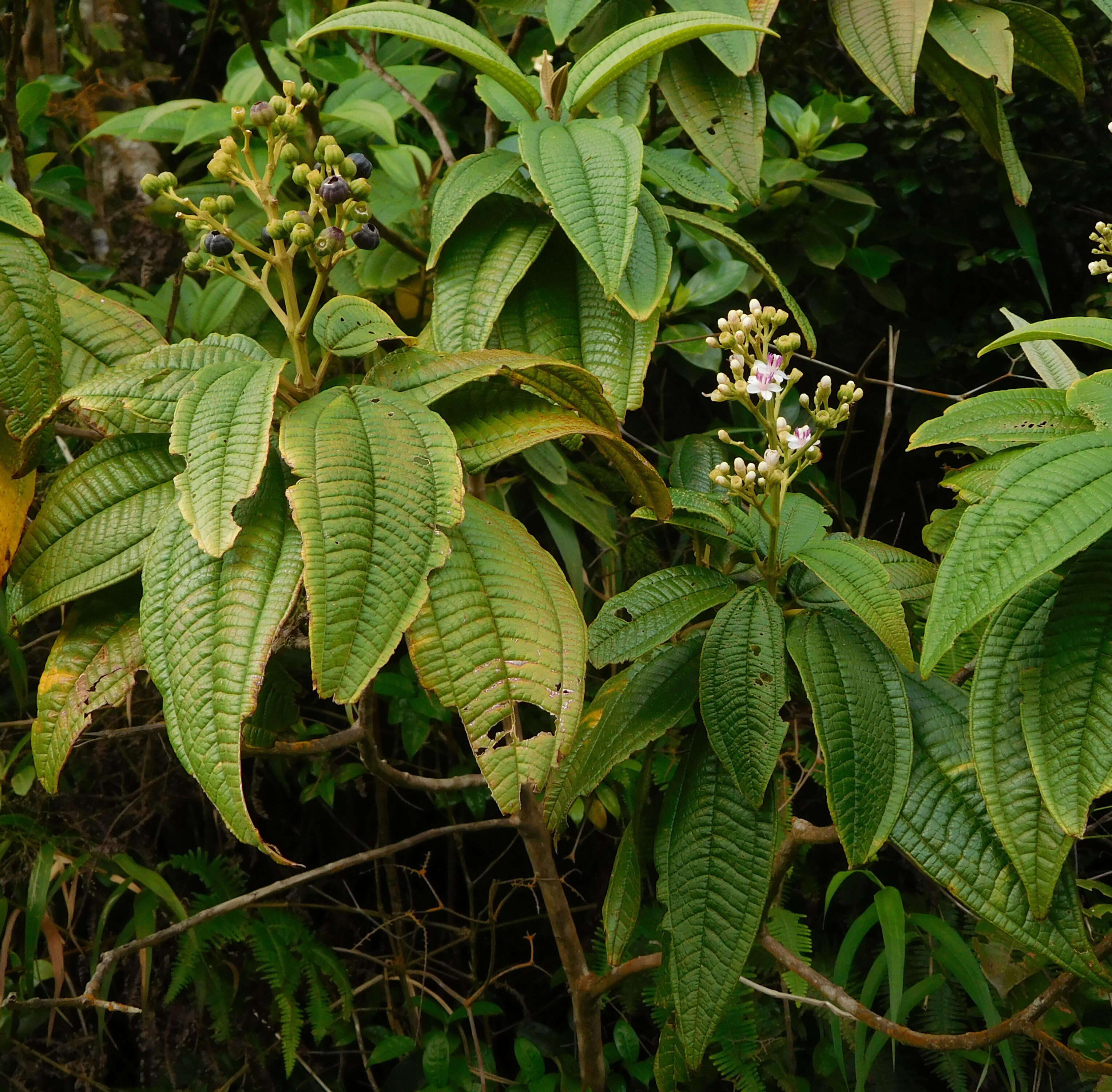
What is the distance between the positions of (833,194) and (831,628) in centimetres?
106

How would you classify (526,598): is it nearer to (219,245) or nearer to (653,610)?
(653,610)

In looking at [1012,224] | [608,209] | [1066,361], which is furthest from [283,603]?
[1012,224]

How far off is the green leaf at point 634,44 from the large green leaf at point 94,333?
1.55 feet

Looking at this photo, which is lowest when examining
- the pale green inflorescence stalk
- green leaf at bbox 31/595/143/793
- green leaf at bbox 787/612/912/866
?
green leaf at bbox 787/612/912/866

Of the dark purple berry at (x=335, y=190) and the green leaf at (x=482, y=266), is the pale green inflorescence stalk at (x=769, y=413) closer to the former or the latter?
the green leaf at (x=482, y=266)

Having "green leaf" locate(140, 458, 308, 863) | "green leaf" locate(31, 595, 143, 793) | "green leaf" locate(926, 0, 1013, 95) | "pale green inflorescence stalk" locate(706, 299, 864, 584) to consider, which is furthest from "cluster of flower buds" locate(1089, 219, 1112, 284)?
"green leaf" locate(31, 595, 143, 793)

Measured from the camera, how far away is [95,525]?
0.78 metres

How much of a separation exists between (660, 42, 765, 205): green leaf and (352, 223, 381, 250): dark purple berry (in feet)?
1.43

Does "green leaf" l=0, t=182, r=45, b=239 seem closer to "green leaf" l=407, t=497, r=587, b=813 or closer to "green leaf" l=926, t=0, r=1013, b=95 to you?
"green leaf" l=407, t=497, r=587, b=813

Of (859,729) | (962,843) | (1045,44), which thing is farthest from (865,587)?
(1045,44)

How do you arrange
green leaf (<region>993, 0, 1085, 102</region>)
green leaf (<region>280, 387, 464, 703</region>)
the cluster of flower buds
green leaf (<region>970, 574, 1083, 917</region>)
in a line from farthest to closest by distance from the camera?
green leaf (<region>993, 0, 1085, 102</region>) < the cluster of flower buds < green leaf (<region>970, 574, 1083, 917</region>) < green leaf (<region>280, 387, 464, 703</region>)

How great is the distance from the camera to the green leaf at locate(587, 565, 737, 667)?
924 mm

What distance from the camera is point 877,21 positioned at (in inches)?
46.4

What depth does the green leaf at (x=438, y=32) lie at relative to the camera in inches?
36.3
